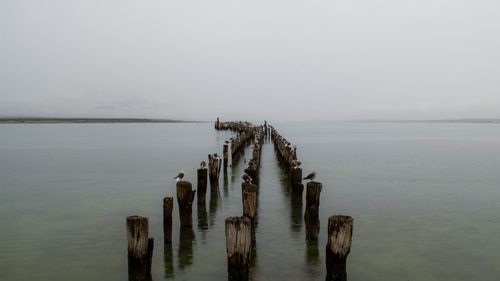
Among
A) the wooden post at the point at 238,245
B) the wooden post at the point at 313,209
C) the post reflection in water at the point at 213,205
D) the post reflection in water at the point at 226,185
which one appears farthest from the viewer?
the post reflection in water at the point at 226,185

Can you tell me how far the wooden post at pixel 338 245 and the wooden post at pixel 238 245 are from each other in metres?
1.36

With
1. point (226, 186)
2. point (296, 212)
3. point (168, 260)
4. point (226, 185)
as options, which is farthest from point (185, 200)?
point (226, 185)

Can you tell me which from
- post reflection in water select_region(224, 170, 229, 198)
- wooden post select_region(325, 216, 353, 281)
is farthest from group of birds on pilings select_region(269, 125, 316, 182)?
wooden post select_region(325, 216, 353, 281)

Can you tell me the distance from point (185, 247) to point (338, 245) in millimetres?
3609

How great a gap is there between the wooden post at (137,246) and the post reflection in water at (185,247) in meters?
1.06

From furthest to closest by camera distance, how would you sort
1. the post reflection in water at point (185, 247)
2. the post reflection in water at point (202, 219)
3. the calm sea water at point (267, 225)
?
the post reflection in water at point (202, 219) < the post reflection in water at point (185, 247) < the calm sea water at point (267, 225)

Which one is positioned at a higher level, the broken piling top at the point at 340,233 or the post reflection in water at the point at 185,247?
the broken piling top at the point at 340,233

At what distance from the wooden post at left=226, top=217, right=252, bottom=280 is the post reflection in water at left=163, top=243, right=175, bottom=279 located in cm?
130

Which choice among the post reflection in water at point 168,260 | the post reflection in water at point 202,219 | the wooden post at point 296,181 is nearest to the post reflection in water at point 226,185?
the post reflection in water at point 202,219

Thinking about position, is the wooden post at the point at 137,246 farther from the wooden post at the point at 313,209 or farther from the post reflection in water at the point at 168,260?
the wooden post at the point at 313,209

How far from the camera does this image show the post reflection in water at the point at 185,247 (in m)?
8.15

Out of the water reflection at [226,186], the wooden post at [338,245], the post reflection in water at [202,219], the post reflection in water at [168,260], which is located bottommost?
the post reflection in water at [168,260]

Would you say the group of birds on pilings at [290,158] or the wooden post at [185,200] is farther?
the group of birds on pilings at [290,158]

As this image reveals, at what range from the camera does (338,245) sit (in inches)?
267
